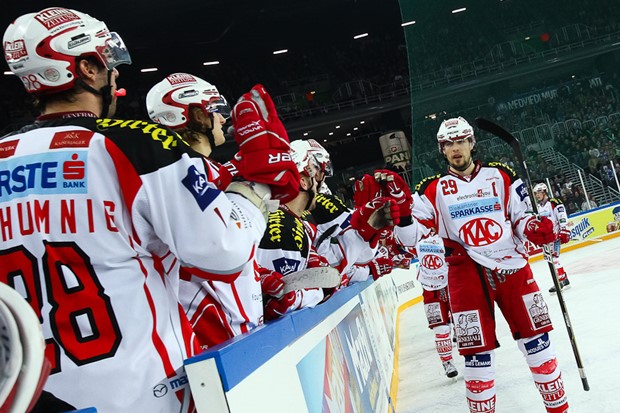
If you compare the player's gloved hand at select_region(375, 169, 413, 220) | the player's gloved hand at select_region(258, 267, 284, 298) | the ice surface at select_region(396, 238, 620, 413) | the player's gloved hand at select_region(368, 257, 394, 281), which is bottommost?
the ice surface at select_region(396, 238, 620, 413)

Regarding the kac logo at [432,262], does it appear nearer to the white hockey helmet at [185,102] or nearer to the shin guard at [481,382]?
the shin guard at [481,382]

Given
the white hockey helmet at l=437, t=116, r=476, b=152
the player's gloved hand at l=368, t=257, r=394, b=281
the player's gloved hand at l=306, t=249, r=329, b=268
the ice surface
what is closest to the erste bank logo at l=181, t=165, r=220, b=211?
the player's gloved hand at l=306, t=249, r=329, b=268

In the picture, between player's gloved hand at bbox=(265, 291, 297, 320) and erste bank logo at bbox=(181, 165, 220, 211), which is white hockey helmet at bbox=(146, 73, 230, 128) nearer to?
player's gloved hand at bbox=(265, 291, 297, 320)

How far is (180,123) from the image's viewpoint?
225 centimetres

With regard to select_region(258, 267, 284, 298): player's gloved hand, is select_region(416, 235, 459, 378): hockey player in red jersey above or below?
below

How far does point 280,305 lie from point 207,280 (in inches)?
26.8

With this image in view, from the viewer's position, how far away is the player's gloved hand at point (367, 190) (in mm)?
3283

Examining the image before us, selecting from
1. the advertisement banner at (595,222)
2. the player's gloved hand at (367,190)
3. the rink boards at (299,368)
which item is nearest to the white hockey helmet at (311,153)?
the player's gloved hand at (367,190)

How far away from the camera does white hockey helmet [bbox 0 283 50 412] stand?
0.65 meters

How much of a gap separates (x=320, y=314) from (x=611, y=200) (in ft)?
42.2

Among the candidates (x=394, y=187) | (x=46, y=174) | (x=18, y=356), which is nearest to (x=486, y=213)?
(x=394, y=187)

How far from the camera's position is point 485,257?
378 cm

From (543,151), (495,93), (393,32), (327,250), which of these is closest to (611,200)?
(543,151)

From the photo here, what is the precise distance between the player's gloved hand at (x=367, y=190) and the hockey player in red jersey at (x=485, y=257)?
0.38 m
